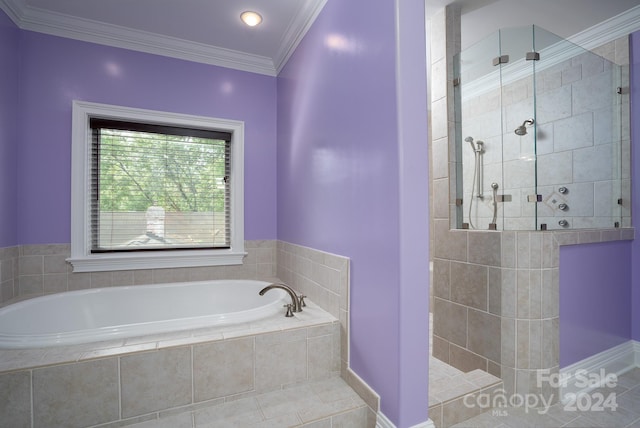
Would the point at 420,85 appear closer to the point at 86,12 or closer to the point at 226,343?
the point at 226,343

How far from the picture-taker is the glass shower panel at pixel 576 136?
1779 millimetres

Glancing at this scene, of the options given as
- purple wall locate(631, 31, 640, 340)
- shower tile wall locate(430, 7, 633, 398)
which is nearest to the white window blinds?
shower tile wall locate(430, 7, 633, 398)

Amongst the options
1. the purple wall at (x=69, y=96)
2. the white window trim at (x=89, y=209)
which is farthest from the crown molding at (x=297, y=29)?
the white window trim at (x=89, y=209)

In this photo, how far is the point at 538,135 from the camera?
68.7 inches

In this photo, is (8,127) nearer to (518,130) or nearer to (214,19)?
(214,19)

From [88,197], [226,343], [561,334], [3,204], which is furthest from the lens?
[88,197]

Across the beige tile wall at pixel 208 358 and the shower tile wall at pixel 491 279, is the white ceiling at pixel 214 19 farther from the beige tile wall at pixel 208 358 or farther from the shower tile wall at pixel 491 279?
the beige tile wall at pixel 208 358

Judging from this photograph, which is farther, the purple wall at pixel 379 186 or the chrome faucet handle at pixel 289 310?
the chrome faucet handle at pixel 289 310

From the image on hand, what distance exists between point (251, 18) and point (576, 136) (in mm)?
2428

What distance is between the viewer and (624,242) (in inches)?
83.9

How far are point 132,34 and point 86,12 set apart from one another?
0.30m

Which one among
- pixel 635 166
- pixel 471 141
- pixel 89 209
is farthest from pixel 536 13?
pixel 89 209

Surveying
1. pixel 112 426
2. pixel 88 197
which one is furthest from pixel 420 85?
pixel 88 197

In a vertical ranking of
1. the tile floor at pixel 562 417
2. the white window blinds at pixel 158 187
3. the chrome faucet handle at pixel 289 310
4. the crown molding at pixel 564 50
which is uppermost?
the crown molding at pixel 564 50
